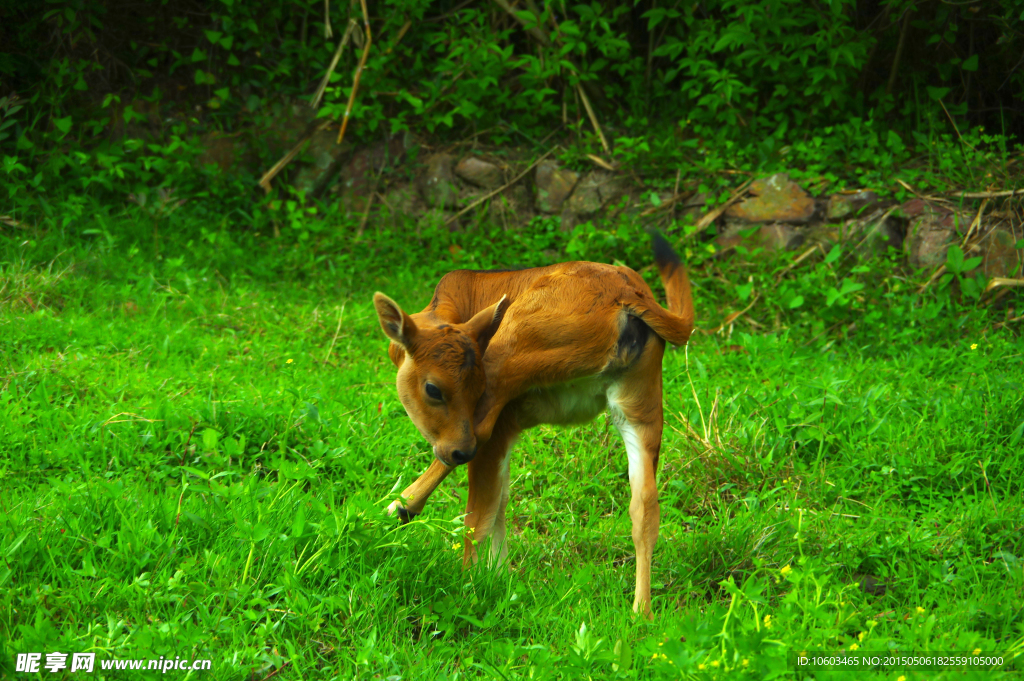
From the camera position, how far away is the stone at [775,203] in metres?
6.41

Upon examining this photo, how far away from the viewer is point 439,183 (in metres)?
7.27

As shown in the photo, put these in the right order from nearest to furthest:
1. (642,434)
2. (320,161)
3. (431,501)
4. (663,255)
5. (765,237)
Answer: (642,434), (663,255), (431,501), (765,237), (320,161)

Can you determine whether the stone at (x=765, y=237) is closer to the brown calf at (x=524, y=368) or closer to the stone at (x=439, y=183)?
the stone at (x=439, y=183)

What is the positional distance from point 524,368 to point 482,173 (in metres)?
4.52

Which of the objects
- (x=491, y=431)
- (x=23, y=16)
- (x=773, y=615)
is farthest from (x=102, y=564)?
(x=23, y=16)

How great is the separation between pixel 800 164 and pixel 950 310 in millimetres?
1760

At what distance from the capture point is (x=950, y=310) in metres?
5.68

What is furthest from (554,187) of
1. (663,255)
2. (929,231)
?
(663,255)

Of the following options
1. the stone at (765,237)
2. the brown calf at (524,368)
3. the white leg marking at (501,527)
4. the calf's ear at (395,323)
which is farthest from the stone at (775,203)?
the calf's ear at (395,323)

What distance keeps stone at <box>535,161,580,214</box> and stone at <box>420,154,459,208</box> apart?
2.43 feet

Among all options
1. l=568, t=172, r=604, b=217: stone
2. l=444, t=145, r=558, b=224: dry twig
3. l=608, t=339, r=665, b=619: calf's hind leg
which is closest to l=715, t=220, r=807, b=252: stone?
l=568, t=172, r=604, b=217: stone

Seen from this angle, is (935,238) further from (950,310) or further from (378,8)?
(378,8)

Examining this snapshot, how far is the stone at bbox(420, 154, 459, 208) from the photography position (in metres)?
7.22

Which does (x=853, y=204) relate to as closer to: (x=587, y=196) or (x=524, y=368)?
(x=587, y=196)
